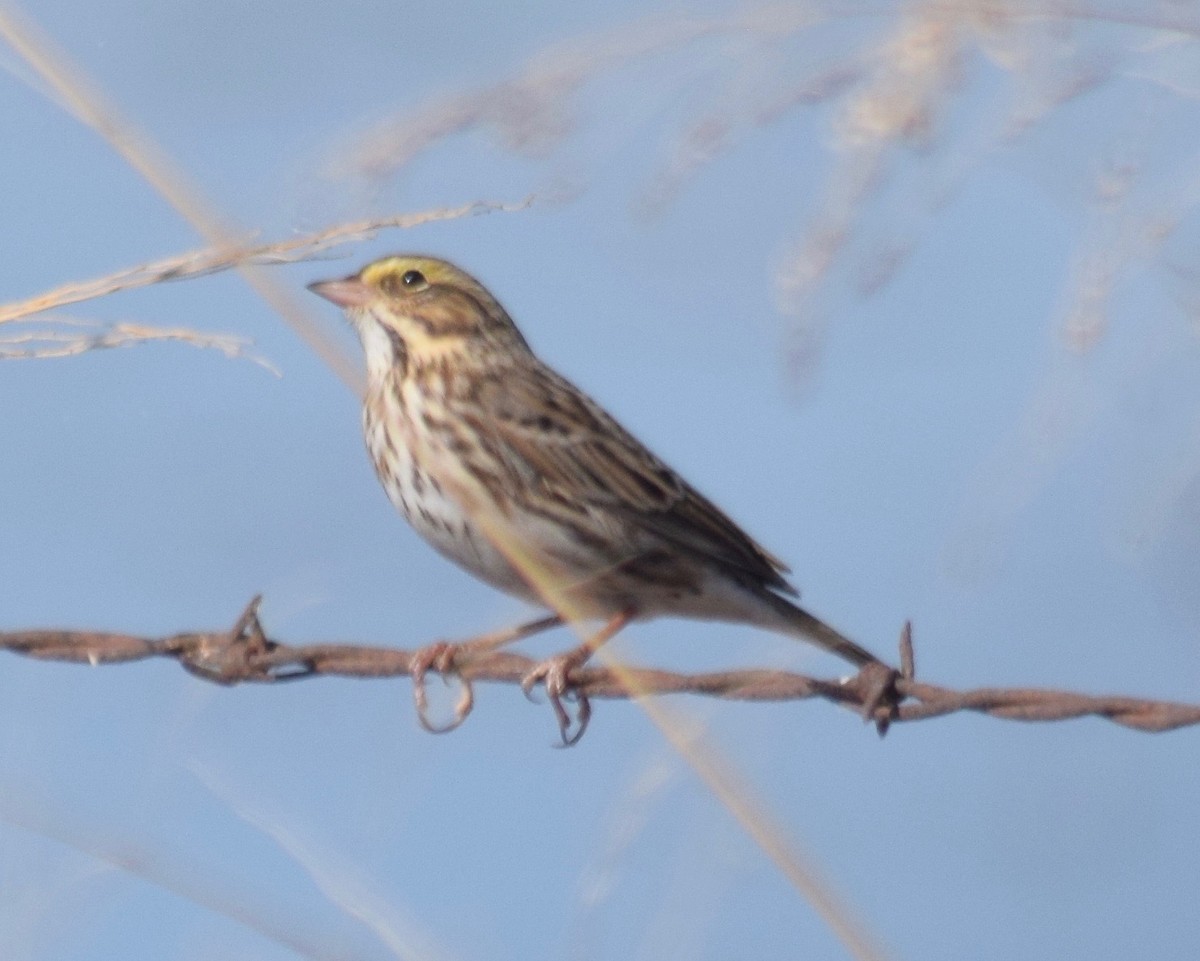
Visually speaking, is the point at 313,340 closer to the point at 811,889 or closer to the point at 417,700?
the point at 811,889

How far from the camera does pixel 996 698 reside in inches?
114

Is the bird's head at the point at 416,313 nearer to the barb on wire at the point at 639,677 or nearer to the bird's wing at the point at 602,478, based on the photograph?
the bird's wing at the point at 602,478

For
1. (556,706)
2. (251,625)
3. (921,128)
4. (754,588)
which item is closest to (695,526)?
(754,588)

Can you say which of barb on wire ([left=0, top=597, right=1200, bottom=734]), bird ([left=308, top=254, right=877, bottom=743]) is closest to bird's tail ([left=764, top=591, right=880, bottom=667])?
bird ([left=308, top=254, right=877, bottom=743])

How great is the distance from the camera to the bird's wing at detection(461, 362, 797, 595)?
497 centimetres

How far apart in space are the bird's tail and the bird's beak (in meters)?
1.46

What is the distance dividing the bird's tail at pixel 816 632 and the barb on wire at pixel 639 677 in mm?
873

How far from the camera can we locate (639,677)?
10.5 feet

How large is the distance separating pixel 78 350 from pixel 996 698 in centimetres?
163

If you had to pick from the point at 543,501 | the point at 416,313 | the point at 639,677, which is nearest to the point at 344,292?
the point at 416,313

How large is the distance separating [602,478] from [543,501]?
0.20m

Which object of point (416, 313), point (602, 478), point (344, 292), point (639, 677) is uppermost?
point (344, 292)

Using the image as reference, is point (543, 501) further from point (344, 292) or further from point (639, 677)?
point (639, 677)

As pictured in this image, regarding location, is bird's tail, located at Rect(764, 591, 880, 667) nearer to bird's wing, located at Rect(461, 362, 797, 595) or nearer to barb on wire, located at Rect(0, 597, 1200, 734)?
bird's wing, located at Rect(461, 362, 797, 595)
